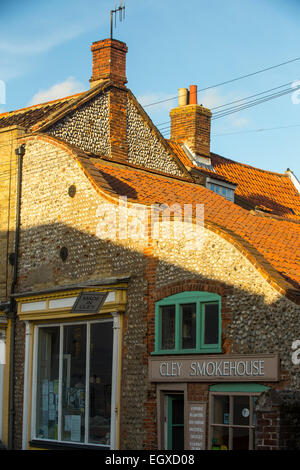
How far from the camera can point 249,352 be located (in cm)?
1508

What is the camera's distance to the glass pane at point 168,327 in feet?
55.4

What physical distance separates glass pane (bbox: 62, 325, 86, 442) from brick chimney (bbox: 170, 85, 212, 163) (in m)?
14.7

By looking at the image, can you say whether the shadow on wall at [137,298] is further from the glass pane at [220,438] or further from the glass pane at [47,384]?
the glass pane at [220,438]

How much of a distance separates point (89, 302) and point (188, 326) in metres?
2.48

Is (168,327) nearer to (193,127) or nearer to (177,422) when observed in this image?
(177,422)

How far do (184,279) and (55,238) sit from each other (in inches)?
179

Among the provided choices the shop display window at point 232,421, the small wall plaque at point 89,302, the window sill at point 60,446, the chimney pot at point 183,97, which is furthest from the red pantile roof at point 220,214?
the chimney pot at point 183,97

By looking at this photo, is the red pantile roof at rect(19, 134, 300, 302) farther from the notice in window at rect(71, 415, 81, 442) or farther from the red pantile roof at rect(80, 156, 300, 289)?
the notice in window at rect(71, 415, 81, 442)

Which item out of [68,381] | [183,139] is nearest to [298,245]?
[68,381]

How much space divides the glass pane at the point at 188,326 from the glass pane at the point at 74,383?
3108 mm

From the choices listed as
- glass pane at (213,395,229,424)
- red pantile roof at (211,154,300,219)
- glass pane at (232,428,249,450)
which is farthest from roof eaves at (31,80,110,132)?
glass pane at (232,428,249,450)

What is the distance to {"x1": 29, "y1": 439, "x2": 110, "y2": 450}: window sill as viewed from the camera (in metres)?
17.7

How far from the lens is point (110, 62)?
2448 cm
